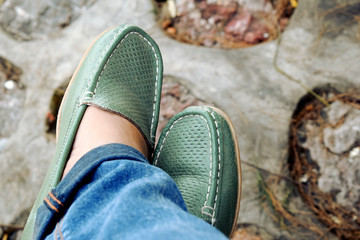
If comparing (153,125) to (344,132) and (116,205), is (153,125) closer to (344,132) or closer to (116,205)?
(116,205)

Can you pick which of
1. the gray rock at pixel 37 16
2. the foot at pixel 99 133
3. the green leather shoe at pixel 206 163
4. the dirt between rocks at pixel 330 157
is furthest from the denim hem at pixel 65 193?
the gray rock at pixel 37 16

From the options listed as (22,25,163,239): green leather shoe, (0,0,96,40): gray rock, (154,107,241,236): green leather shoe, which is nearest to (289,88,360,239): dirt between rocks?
(154,107,241,236): green leather shoe

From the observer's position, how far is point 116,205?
568 millimetres

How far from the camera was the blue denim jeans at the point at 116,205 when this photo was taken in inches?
20.5

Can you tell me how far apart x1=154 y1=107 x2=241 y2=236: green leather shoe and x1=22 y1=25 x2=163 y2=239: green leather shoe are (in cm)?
10

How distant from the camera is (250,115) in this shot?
1.29 metres

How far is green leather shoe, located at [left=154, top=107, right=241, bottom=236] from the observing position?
0.96 meters

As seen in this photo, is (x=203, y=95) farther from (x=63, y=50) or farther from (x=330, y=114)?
(x=63, y=50)

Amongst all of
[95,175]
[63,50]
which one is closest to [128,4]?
[63,50]

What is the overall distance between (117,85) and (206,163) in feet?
1.29

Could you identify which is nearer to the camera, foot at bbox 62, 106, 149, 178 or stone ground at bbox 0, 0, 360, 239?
foot at bbox 62, 106, 149, 178

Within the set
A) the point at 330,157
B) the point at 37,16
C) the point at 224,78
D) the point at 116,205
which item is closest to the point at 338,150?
the point at 330,157

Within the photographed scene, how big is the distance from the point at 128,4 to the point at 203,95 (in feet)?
1.91

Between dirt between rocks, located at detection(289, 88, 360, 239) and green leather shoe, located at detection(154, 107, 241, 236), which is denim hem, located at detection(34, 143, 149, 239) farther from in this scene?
dirt between rocks, located at detection(289, 88, 360, 239)
